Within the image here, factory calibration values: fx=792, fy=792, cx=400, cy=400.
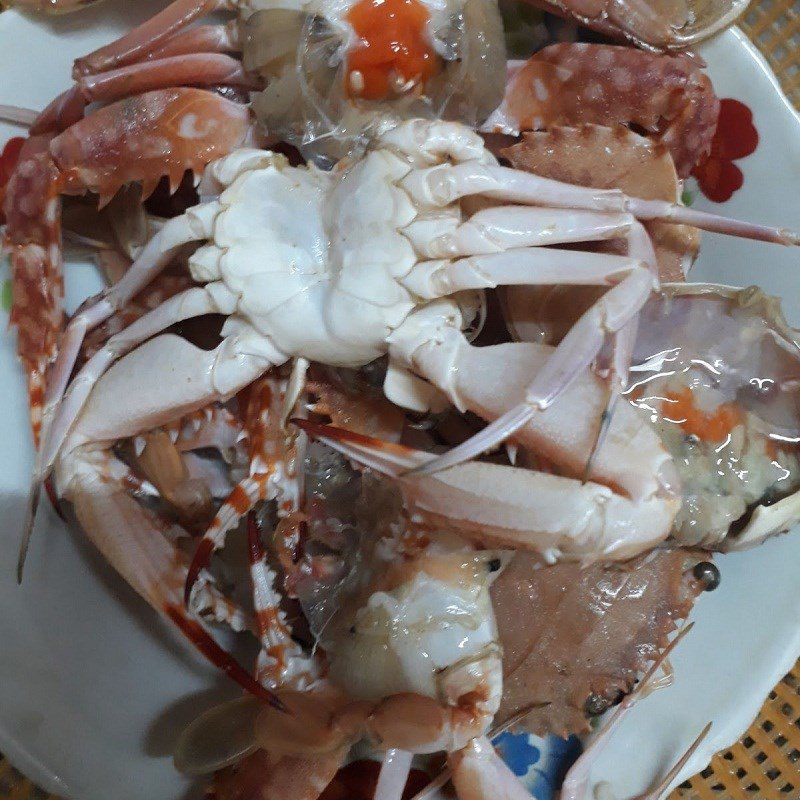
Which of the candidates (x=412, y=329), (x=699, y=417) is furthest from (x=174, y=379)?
(x=699, y=417)

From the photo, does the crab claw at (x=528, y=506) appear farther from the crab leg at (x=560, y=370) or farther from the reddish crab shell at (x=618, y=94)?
the reddish crab shell at (x=618, y=94)

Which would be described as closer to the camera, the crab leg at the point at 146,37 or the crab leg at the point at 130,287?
the crab leg at the point at 130,287

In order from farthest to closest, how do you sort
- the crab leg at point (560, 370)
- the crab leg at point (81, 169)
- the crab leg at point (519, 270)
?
the crab leg at point (81, 169), the crab leg at point (519, 270), the crab leg at point (560, 370)

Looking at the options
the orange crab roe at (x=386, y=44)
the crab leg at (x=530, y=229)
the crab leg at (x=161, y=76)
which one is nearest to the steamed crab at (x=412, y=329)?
the crab leg at (x=530, y=229)

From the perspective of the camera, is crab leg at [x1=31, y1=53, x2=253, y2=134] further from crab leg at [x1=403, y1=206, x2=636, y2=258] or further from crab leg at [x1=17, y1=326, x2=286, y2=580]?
crab leg at [x1=403, y1=206, x2=636, y2=258]

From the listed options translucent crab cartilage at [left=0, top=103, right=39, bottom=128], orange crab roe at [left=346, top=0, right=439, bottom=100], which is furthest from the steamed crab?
translucent crab cartilage at [left=0, top=103, right=39, bottom=128]

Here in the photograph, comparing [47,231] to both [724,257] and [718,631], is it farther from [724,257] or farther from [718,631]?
[718,631]
